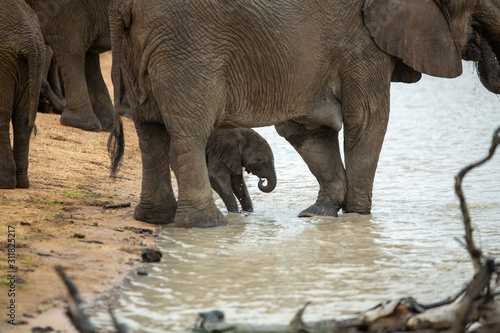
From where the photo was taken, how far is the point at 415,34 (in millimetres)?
6434

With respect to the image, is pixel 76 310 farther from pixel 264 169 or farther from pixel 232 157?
pixel 264 169

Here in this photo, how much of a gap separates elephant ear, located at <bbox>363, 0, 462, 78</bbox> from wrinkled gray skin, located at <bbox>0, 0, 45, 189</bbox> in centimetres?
258

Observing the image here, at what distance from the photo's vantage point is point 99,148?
9172mm

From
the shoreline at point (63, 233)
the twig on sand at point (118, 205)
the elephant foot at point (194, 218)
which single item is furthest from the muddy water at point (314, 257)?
the twig on sand at point (118, 205)

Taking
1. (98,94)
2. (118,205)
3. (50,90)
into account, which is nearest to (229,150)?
(118,205)

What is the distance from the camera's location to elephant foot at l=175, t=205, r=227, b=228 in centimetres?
569

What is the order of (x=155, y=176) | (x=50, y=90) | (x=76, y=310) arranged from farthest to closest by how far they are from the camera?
(x=50, y=90) → (x=155, y=176) → (x=76, y=310)

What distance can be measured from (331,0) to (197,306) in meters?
3.04

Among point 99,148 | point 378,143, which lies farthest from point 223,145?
point 99,148

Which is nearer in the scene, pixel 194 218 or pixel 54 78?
pixel 194 218

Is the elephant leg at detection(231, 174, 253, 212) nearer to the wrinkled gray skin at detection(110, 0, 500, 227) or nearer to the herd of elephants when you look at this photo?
the herd of elephants

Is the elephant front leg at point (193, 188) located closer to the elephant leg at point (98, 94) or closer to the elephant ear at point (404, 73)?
the elephant ear at point (404, 73)

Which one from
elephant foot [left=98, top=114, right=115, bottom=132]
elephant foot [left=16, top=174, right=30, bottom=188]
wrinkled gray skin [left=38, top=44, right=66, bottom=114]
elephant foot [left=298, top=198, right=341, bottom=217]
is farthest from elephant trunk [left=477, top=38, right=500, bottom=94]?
wrinkled gray skin [left=38, top=44, right=66, bottom=114]

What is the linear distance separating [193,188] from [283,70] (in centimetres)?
113
